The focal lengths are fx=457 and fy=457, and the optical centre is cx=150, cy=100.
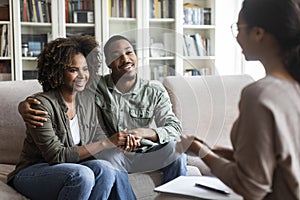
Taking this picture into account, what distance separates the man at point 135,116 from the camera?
2102 millimetres

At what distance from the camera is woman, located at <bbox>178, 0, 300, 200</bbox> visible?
89cm

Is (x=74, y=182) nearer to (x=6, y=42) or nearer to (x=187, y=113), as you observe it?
A: (x=187, y=113)

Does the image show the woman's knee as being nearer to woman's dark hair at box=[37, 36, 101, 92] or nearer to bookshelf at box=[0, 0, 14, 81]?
woman's dark hair at box=[37, 36, 101, 92]

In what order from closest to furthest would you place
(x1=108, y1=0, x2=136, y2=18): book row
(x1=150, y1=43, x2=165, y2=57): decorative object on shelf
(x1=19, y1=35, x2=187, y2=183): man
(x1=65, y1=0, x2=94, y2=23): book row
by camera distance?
(x1=19, y1=35, x2=187, y2=183): man
(x1=150, y1=43, x2=165, y2=57): decorative object on shelf
(x1=65, y1=0, x2=94, y2=23): book row
(x1=108, y1=0, x2=136, y2=18): book row

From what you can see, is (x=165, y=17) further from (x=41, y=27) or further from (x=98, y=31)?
(x=41, y=27)

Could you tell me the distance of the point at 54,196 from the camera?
6.15 ft

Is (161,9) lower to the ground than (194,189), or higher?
higher

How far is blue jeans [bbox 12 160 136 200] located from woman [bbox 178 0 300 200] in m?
0.94

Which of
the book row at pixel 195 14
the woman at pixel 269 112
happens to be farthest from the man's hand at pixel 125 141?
the book row at pixel 195 14

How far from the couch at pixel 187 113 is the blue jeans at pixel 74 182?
128 millimetres

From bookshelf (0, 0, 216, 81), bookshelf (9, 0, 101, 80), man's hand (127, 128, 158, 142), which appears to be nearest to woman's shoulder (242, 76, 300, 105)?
man's hand (127, 128, 158, 142)

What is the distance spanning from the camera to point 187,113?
251 cm

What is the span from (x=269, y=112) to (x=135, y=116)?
132 cm

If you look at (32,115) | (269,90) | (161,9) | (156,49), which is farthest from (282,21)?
(161,9)
